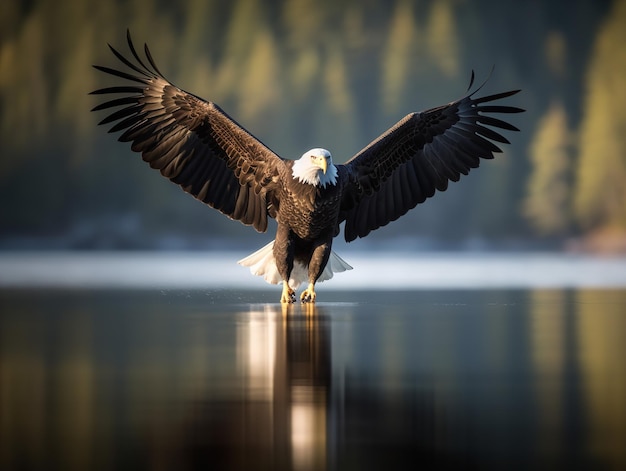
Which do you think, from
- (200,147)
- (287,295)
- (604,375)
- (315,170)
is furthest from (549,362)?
(200,147)

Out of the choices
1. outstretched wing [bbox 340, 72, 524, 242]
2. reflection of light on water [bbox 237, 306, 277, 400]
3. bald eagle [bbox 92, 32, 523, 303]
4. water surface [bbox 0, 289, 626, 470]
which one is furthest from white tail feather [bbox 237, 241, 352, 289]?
reflection of light on water [bbox 237, 306, 277, 400]

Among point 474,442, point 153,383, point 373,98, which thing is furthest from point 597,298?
point 373,98

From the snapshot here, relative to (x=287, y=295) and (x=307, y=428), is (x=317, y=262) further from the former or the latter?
(x=307, y=428)

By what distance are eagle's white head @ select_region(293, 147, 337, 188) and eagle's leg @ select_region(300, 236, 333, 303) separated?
1.51 ft

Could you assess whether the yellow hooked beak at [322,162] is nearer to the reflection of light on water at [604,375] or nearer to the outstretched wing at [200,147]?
the outstretched wing at [200,147]

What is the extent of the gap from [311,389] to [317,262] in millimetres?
3789

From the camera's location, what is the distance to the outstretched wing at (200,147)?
23.2 ft

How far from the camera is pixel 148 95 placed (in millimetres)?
7211

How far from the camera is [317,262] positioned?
23.1 ft

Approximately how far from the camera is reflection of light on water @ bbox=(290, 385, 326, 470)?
237cm

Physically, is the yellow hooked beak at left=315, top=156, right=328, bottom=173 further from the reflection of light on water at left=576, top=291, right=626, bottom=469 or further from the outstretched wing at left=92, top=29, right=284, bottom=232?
the reflection of light on water at left=576, top=291, right=626, bottom=469

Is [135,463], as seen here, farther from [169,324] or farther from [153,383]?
[169,324]

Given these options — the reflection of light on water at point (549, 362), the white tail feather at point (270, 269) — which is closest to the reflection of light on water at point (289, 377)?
the reflection of light on water at point (549, 362)

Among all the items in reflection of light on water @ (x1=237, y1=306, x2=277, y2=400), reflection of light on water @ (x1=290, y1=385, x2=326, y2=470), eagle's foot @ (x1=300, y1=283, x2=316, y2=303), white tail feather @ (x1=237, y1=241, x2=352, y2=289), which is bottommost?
reflection of light on water @ (x1=290, y1=385, x2=326, y2=470)
